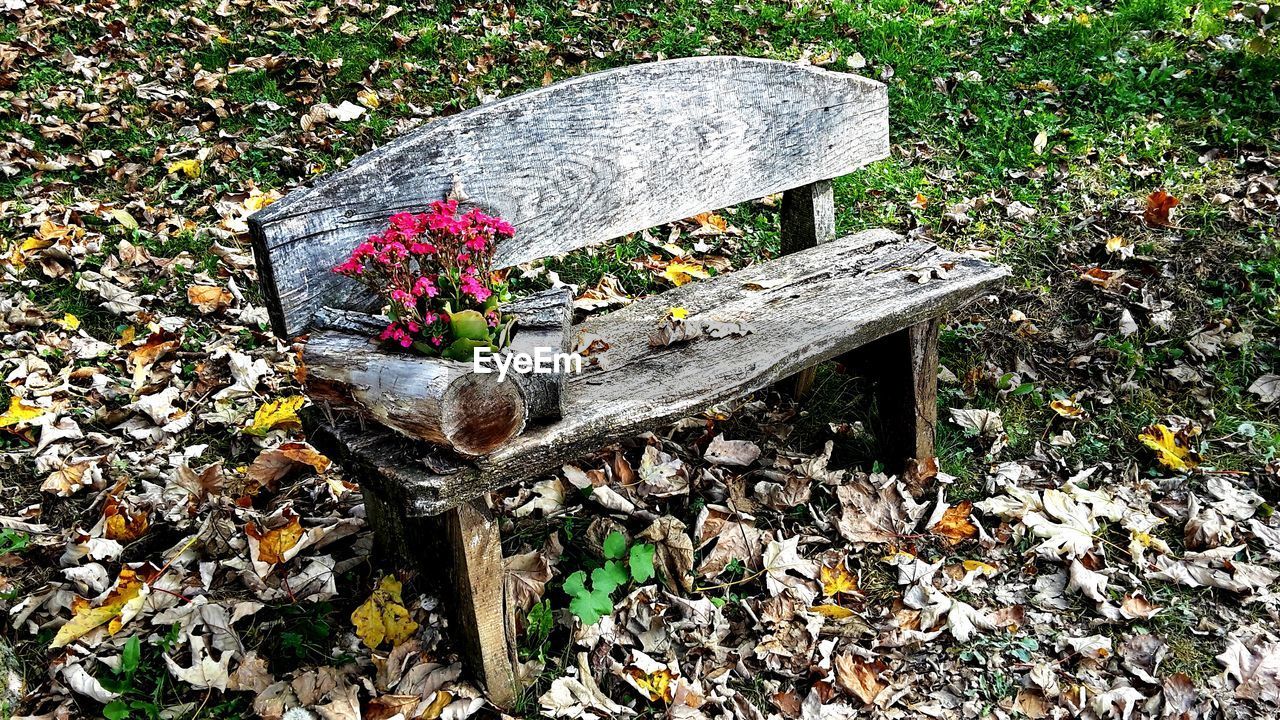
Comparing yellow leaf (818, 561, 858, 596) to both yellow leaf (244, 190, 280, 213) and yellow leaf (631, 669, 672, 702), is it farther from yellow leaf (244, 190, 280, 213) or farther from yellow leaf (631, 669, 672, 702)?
yellow leaf (244, 190, 280, 213)

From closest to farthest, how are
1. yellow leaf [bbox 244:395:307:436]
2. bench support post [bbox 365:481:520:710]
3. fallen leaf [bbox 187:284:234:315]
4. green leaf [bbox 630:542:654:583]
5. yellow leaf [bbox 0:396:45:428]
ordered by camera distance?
bench support post [bbox 365:481:520:710]
green leaf [bbox 630:542:654:583]
yellow leaf [bbox 0:396:45:428]
yellow leaf [bbox 244:395:307:436]
fallen leaf [bbox 187:284:234:315]

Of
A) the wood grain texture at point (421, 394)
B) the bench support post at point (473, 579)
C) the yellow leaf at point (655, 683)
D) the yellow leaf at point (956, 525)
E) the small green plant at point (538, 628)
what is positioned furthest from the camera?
the yellow leaf at point (956, 525)

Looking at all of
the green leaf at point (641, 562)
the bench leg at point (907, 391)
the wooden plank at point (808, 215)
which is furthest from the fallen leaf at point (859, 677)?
the wooden plank at point (808, 215)

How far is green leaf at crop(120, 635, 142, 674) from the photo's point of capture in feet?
7.76

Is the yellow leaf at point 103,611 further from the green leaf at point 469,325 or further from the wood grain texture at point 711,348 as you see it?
the green leaf at point 469,325

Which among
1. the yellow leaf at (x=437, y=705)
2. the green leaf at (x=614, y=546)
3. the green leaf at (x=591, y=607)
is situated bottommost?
the yellow leaf at (x=437, y=705)

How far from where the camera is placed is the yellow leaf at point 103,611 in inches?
97.3

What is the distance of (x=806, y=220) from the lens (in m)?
3.45

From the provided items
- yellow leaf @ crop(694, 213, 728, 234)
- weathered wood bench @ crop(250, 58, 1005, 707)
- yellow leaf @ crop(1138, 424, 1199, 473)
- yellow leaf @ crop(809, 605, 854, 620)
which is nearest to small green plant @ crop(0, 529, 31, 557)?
weathered wood bench @ crop(250, 58, 1005, 707)

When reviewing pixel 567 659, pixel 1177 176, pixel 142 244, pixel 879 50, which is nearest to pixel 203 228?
pixel 142 244

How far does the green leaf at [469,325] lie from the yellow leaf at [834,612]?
3.97ft

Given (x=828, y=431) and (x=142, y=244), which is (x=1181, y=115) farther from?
(x=142, y=244)

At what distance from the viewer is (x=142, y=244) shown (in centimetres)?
396

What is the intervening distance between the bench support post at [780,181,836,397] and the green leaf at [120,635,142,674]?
2095mm
